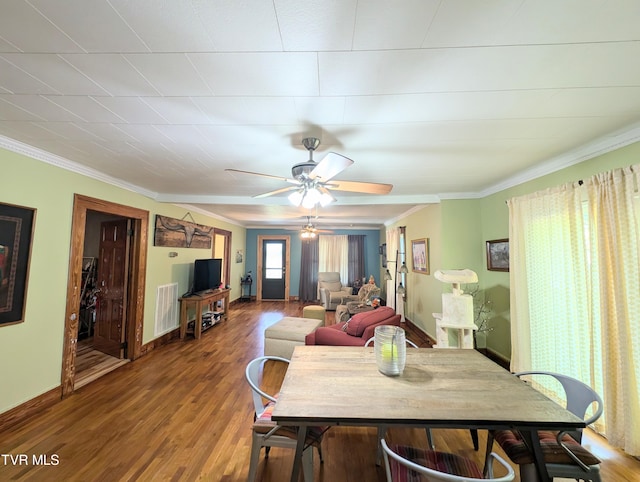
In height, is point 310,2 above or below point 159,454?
above

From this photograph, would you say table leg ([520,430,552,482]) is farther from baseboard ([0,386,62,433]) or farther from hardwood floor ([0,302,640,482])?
baseboard ([0,386,62,433])

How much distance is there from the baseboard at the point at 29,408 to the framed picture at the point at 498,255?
512cm

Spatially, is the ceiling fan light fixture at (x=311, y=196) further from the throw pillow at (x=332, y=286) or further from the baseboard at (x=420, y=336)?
the throw pillow at (x=332, y=286)

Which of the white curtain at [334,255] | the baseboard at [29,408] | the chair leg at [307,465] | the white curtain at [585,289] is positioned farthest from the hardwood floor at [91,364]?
the white curtain at [334,255]

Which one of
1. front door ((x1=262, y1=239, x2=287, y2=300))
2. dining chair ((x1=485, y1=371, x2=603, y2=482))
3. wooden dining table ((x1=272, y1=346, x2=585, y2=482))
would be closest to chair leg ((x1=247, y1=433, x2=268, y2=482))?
wooden dining table ((x1=272, y1=346, x2=585, y2=482))

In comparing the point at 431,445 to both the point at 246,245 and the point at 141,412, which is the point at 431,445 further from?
the point at 246,245

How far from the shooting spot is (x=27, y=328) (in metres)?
2.29

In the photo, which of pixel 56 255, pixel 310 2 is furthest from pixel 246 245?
pixel 310 2

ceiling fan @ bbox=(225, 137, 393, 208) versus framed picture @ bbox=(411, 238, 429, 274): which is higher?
ceiling fan @ bbox=(225, 137, 393, 208)

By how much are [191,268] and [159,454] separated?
11.4 ft

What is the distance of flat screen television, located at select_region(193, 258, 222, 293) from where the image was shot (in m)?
4.80

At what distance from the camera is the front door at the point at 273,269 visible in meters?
Result: 7.96

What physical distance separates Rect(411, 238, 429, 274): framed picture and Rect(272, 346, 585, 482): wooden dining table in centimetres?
267

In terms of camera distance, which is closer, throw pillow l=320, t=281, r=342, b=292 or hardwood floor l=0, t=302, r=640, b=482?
hardwood floor l=0, t=302, r=640, b=482
